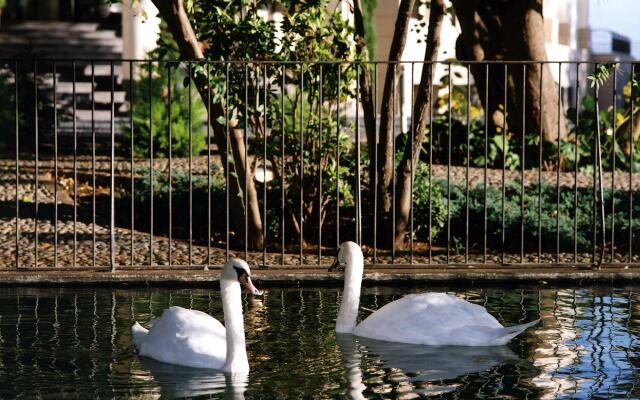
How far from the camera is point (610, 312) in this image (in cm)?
1168

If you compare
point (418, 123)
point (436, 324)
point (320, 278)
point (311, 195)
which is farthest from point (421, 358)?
point (311, 195)

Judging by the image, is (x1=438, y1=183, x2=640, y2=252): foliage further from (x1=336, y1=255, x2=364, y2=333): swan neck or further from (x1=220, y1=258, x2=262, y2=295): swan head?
(x1=220, y1=258, x2=262, y2=295): swan head

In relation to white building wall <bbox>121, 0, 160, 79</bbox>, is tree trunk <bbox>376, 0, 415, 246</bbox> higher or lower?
lower

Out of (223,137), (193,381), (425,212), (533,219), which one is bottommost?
(193,381)

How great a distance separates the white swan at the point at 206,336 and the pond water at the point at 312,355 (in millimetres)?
91

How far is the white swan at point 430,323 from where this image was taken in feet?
32.7

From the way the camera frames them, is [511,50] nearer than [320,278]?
No

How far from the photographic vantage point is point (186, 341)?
30.6 feet

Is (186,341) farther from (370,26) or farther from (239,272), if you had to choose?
(370,26)

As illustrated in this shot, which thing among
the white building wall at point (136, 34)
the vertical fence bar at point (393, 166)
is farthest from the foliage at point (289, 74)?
the white building wall at point (136, 34)

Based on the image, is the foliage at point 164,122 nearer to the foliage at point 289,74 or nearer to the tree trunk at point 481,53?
the tree trunk at point 481,53

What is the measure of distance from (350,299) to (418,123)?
15.5 feet

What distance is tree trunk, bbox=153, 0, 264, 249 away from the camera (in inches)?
568

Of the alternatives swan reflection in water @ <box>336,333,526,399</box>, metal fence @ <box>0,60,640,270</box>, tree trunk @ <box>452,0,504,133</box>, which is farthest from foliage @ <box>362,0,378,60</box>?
swan reflection in water @ <box>336,333,526,399</box>
